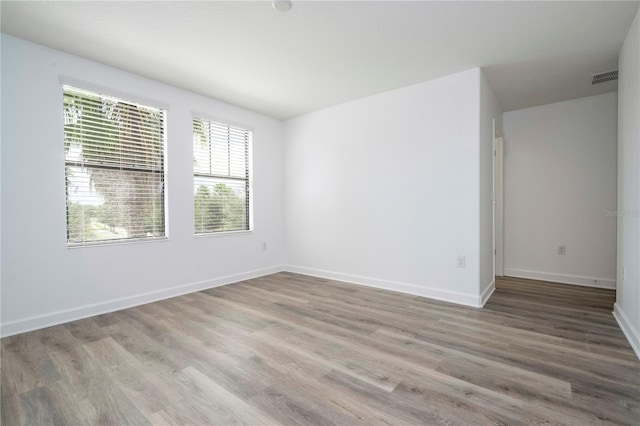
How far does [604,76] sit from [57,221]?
5.65 m

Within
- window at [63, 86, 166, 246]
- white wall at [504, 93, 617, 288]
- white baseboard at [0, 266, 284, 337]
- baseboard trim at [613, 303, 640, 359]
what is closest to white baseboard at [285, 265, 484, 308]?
baseboard trim at [613, 303, 640, 359]

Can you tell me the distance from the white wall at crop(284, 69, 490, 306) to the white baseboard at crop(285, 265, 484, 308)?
0.01 meters

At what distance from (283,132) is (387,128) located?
74.6 inches

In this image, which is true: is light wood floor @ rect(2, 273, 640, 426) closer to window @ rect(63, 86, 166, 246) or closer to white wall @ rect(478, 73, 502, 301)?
white wall @ rect(478, 73, 502, 301)

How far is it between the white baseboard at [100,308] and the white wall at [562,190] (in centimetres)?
421

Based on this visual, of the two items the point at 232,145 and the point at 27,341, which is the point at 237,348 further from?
the point at 232,145

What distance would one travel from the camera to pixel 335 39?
256 cm

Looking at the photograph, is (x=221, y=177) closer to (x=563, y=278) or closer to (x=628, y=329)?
(x=628, y=329)

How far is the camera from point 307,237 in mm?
4719

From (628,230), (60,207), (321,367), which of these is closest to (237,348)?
(321,367)

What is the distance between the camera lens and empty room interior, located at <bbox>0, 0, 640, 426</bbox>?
70.9 inches

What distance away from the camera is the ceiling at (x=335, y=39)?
7.14 ft

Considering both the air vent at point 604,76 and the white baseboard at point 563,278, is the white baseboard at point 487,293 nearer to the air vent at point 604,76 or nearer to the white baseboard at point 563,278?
the white baseboard at point 563,278

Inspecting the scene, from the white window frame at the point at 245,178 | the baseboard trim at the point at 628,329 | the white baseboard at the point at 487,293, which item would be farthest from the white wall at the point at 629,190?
the white window frame at the point at 245,178
